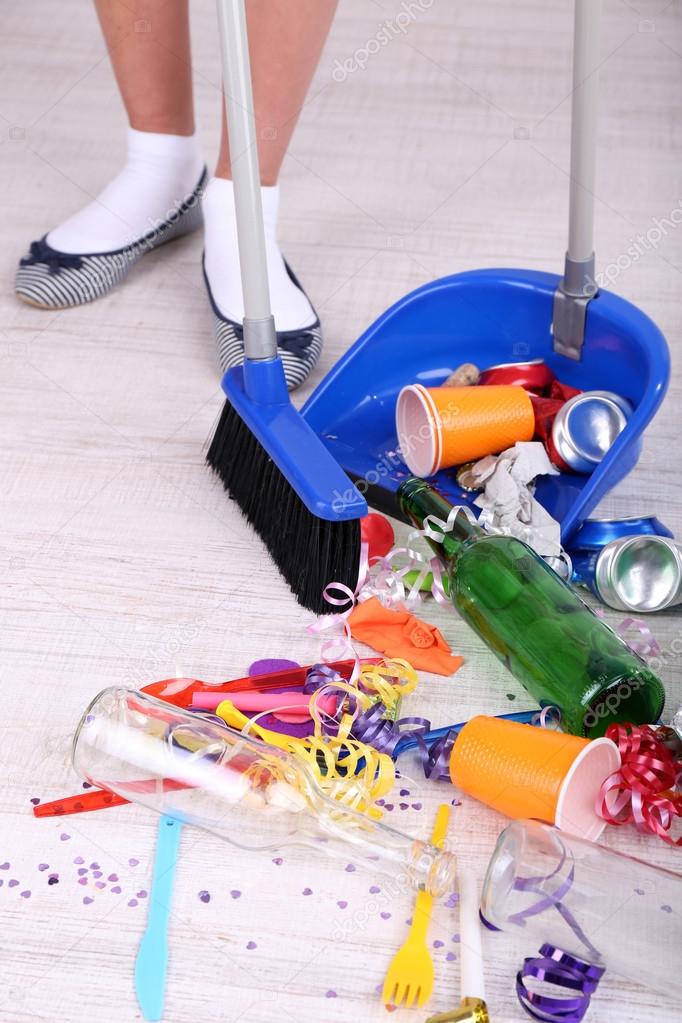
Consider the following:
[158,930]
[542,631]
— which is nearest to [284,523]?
[542,631]

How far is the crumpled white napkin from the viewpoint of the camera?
1.00m

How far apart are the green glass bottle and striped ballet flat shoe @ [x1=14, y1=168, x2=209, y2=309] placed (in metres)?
0.62

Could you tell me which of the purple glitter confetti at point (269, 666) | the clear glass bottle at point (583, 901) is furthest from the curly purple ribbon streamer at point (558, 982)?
the purple glitter confetti at point (269, 666)

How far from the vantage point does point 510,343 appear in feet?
3.92

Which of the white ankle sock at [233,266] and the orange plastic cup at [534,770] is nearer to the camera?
the orange plastic cup at [534,770]

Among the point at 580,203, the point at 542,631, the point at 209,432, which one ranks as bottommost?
the point at 209,432

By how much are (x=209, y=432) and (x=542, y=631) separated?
0.48m

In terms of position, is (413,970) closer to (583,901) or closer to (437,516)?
(583,901)

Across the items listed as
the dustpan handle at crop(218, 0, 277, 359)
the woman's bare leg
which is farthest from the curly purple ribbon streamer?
the woman's bare leg

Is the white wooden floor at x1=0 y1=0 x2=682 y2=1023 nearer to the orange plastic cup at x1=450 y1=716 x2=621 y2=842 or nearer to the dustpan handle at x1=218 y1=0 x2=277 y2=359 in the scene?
the orange plastic cup at x1=450 y1=716 x2=621 y2=842

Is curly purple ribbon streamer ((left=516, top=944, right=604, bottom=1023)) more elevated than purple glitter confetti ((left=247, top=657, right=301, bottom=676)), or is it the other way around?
curly purple ribbon streamer ((left=516, top=944, right=604, bottom=1023))

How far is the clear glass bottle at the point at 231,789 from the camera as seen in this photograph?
2.59 ft

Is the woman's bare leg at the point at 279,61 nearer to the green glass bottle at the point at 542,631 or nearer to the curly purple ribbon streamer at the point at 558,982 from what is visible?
the green glass bottle at the point at 542,631

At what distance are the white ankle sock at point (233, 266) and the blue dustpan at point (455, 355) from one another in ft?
0.52
